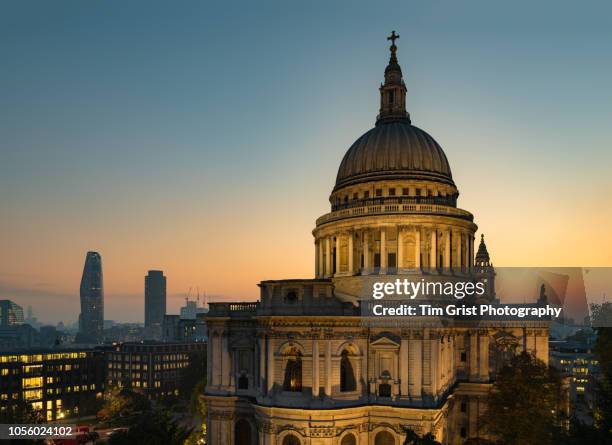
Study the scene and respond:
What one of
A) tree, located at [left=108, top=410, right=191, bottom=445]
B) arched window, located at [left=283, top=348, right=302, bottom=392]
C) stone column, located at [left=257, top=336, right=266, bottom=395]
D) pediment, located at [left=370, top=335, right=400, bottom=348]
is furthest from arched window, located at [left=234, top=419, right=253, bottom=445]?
pediment, located at [left=370, top=335, right=400, bottom=348]

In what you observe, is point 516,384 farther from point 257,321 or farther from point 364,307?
point 257,321

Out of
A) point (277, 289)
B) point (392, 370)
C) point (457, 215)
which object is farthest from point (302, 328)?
point (457, 215)

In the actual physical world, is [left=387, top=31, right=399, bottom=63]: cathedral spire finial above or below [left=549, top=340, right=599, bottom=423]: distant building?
above

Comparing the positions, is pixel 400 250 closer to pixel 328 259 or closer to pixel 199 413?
pixel 328 259

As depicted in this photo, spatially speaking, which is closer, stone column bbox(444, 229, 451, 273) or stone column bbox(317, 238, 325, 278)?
stone column bbox(444, 229, 451, 273)

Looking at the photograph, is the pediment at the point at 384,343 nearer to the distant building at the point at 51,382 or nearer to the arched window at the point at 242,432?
the arched window at the point at 242,432

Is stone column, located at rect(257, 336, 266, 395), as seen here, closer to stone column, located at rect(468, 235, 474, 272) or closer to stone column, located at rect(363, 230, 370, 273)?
stone column, located at rect(363, 230, 370, 273)

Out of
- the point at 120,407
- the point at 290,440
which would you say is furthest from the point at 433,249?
the point at 120,407
